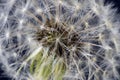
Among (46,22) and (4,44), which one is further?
(4,44)

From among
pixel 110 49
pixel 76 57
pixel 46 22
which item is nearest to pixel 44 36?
pixel 46 22

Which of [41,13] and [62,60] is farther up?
[41,13]

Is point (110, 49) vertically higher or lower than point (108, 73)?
higher

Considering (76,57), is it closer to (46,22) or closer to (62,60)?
(62,60)

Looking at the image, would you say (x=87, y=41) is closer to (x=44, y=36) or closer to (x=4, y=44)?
(x=44, y=36)

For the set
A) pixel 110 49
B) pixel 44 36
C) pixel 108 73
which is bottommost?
pixel 108 73

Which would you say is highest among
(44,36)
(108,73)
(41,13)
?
(41,13)

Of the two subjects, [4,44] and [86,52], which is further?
[4,44]

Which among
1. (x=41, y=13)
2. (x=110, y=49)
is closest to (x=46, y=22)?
(x=41, y=13)

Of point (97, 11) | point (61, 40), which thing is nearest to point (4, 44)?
point (61, 40)
